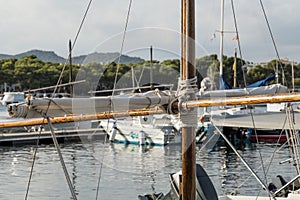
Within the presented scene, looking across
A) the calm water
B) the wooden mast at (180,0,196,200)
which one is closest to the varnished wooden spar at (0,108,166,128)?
the wooden mast at (180,0,196,200)

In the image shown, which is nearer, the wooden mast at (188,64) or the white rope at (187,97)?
the wooden mast at (188,64)

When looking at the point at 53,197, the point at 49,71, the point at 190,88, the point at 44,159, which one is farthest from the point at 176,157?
the point at 49,71

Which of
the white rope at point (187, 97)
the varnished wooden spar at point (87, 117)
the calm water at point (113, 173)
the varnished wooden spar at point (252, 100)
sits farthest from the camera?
the calm water at point (113, 173)

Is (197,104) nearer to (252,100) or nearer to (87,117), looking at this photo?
(252,100)

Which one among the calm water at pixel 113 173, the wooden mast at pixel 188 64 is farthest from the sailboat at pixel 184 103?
the calm water at pixel 113 173

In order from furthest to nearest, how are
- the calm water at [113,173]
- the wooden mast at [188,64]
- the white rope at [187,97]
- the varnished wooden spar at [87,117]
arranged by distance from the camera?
the calm water at [113,173] < the varnished wooden spar at [87,117] < the white rope at [187,97] < the wooden mast at [188,64]

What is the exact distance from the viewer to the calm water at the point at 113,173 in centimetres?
2202

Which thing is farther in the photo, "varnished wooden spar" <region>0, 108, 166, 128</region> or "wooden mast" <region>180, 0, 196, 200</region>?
"varnished wooden spar" <region>0, 108, 166, 128</region>

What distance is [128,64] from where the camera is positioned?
9.85 meters

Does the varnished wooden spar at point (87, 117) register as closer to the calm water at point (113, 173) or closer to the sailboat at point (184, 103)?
the sailboat at point (184, 103)

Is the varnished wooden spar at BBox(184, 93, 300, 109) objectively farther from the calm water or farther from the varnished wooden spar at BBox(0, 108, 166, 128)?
the calm water

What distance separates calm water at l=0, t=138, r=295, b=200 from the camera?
2202 centimetres

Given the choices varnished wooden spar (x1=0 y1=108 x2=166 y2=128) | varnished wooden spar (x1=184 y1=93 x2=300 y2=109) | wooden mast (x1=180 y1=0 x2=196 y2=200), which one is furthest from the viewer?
varnished wooden spar (x1=0 y1=108 x2=166 y2=128)

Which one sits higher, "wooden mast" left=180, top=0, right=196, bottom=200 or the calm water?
"wooden mast" left=180, top=0, right=196, bottom=200
